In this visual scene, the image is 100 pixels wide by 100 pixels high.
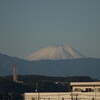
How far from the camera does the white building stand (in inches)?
4409

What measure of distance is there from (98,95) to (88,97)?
62.9 inches

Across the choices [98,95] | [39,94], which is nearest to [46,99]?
[39,94]

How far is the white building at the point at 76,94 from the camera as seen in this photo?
11200 cm

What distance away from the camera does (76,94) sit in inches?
4437

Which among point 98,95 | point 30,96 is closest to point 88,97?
point 98,95

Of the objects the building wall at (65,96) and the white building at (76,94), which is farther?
the white building at (76,94)

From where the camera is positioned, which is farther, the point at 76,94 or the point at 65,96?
the point at 65,96

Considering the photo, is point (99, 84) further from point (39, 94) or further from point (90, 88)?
point (39, 94)

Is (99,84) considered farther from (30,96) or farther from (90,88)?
(30,96)

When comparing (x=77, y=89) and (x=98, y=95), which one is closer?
(x=98, y=95)

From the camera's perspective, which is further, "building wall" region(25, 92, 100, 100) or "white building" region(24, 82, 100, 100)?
"white building" region(24, 82, 100, 100)

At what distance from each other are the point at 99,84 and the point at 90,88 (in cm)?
199

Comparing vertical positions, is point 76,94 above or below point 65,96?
above

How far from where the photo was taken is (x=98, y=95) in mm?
111125
